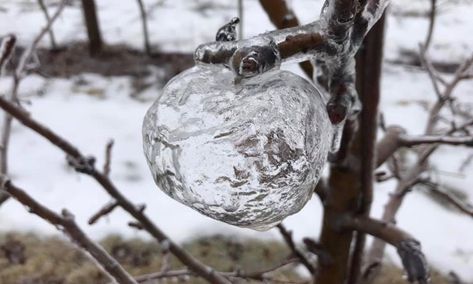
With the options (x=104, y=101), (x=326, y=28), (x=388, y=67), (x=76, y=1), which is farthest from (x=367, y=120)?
(x=76, y=1)

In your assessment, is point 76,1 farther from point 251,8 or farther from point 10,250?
point 10,250

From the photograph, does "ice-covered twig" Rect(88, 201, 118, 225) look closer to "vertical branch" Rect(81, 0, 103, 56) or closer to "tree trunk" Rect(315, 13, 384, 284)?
"tree trunk" Rect(315, 13, 384, 284)

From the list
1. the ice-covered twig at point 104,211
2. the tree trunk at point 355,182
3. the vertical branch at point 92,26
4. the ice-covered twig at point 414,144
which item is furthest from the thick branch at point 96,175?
the vertical branch at point 92,26

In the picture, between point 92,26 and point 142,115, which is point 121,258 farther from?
point 92,26

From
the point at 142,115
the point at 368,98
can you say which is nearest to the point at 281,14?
the point at 368,98

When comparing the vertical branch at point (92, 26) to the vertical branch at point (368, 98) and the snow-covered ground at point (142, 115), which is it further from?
the vertical branch at point (368, 98)

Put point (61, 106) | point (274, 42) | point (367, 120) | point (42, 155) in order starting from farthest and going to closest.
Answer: point (61, 106) → point (42, 155) → point (367, 120) → point (274, 42)
